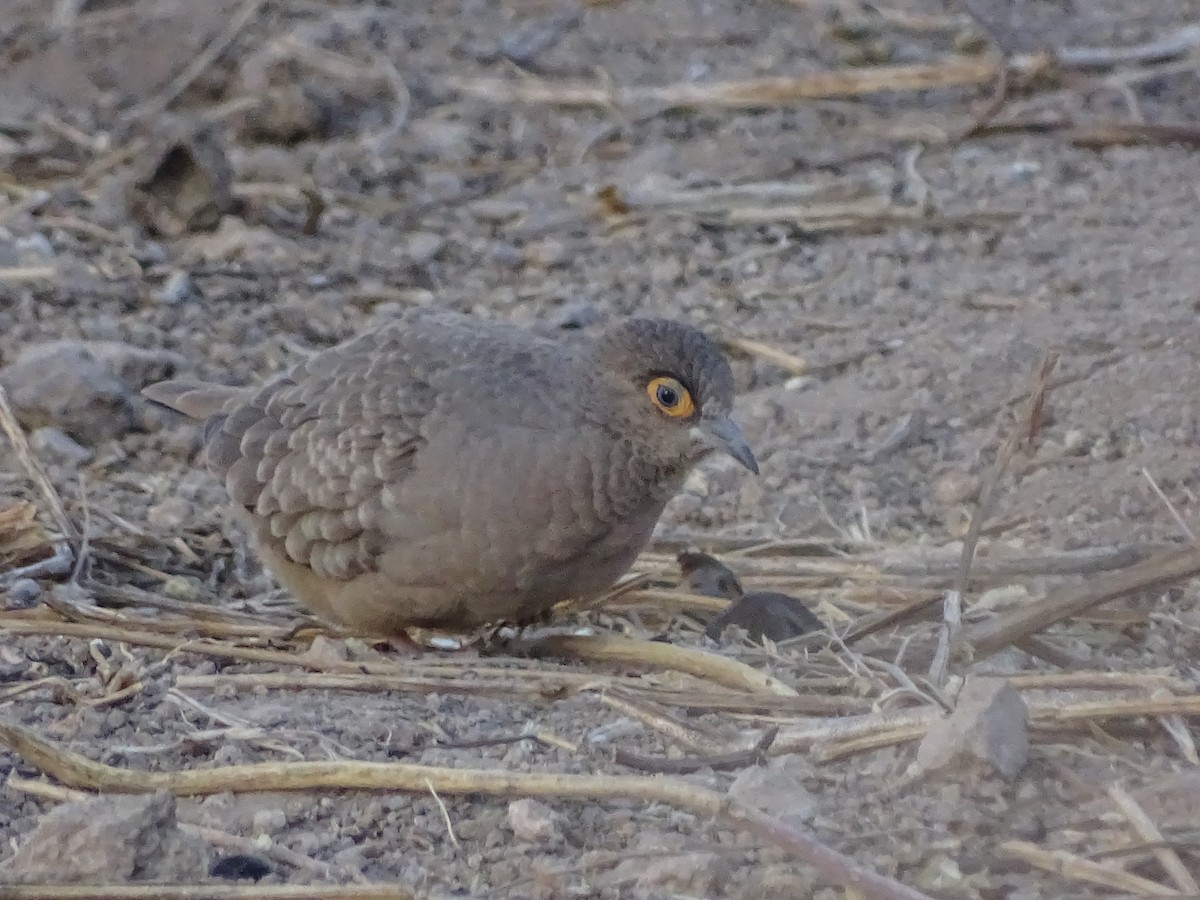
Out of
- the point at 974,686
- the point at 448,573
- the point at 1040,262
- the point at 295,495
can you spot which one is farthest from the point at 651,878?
the point at 1040,262

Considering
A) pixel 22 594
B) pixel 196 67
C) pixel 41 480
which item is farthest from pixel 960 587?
pixel 196 67

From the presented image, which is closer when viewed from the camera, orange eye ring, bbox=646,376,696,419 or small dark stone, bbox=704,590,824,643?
small dark stone, bbox=704,590,824,643

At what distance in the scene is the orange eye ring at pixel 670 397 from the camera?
4402mm

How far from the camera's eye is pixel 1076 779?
2.95m

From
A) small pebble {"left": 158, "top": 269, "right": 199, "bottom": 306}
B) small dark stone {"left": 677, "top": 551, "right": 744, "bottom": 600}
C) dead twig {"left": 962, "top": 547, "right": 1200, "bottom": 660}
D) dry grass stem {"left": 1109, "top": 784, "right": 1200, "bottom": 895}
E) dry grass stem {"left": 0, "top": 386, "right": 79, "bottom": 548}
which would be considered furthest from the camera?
small pebble {"left": 158, "top": 269, "right": 199, "bottom": 306}

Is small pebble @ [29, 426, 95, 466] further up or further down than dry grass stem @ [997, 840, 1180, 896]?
further down

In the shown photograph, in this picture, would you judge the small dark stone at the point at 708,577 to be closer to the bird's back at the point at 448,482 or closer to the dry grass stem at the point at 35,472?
the bird's back at the point at 448,482

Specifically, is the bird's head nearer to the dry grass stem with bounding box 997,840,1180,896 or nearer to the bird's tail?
the bird's tail

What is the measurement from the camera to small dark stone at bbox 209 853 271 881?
2.91 m

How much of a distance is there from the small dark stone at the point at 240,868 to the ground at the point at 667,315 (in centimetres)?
5

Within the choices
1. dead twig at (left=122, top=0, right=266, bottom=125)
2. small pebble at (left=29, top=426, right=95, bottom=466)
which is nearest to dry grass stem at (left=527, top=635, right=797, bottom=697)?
small pebble at (left=29, top=426, right=95, bottom=466)

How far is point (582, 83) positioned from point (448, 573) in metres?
5.91

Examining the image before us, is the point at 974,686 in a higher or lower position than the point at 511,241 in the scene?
higher

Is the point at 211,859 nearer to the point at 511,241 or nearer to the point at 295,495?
the point at 295,495
